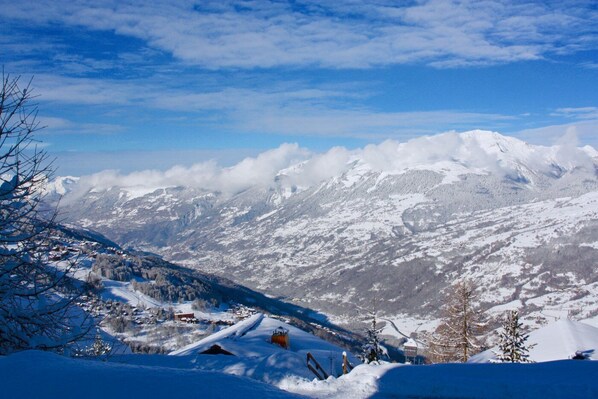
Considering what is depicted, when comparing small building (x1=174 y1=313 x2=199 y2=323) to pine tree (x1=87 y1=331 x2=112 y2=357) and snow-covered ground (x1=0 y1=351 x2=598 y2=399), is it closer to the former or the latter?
pine tree (x1=87 y1=331 x2=112 y2=357)

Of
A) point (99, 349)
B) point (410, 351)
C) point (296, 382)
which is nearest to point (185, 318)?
point (410, 351)

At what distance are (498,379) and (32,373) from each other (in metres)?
8.62

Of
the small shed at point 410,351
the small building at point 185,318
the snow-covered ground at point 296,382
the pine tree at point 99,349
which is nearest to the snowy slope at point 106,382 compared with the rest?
the snow-covered ground at point 296,382

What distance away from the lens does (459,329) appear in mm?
30031

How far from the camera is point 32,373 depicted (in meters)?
6.65

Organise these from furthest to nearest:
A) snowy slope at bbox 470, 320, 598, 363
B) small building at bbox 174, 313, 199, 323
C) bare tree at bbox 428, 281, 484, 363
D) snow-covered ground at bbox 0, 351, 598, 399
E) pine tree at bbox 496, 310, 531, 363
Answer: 1. small building at bbox 174, 313, 199, 323
2. bare tree at bbox 428, 281, 484, 363
3. snowy slope at bbox 470, 320, 598, 363
4. pine tree at bbox 496, 310, 531, 363
5. snow-covered ground at bbox 0, 351, 598, 399

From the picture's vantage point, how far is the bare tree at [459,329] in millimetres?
29656

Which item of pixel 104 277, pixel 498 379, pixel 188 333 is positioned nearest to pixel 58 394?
pixel 498 379

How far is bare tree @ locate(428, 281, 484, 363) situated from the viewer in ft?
97.3

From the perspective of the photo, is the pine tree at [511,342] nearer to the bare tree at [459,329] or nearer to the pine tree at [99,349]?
the bare tree at [459,329]

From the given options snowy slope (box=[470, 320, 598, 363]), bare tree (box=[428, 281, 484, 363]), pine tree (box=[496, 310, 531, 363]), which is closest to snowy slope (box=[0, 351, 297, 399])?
pine tree (box=[496, 310, 531, 363])

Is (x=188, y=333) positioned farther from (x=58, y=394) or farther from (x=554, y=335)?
(x=58, y=394)

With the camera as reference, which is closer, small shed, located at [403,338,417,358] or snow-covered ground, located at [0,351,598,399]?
snow-covered ground, located at [0,351,598,399]

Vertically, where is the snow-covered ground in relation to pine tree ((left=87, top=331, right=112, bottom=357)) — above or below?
above
